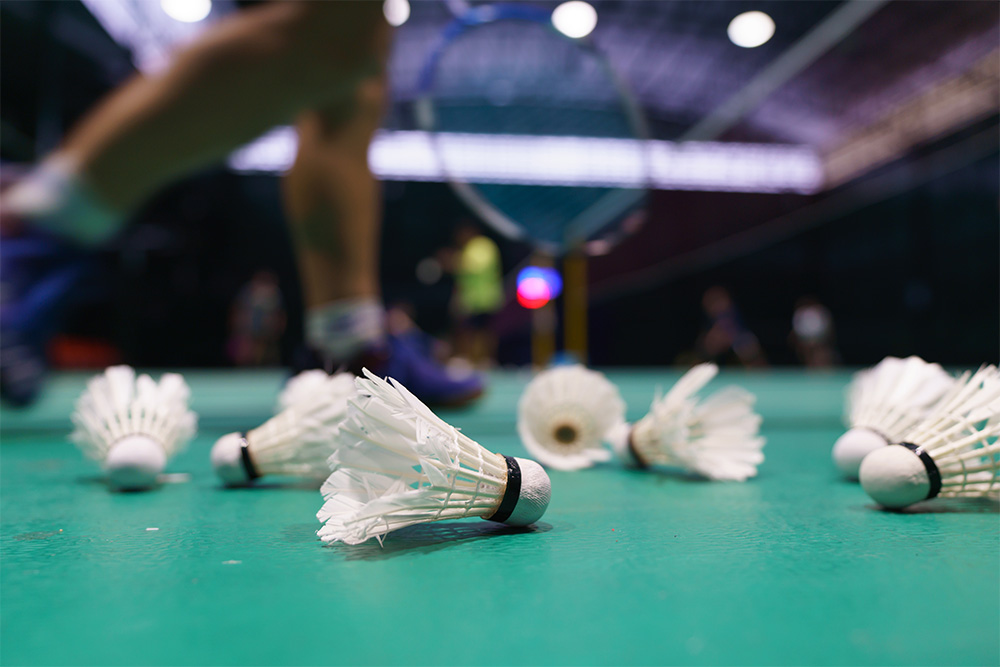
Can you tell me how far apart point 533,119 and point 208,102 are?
4.19 feet

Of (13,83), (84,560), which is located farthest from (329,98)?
(13,83)

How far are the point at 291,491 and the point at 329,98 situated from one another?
78 cm

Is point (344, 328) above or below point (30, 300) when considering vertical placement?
below

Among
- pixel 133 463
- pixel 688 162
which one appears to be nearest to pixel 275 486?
pixel 133 463

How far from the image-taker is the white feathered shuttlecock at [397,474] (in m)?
0.54

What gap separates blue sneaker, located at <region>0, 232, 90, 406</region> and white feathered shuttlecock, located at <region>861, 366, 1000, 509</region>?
1.46 m

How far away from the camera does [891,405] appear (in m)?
0.89

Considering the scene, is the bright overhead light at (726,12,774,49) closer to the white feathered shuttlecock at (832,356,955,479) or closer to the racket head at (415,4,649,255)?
the racket head at (415,4,649,255)

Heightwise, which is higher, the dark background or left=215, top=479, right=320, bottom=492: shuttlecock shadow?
the dark background

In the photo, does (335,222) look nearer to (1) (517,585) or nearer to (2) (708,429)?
(2) (708,429)

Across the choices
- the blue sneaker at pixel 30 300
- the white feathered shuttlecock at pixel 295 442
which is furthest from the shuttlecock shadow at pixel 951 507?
the blue sneaker at pixel 30 300

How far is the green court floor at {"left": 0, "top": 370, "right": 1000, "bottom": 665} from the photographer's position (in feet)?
1.18

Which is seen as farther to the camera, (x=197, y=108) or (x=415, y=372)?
(x=415, y=372)

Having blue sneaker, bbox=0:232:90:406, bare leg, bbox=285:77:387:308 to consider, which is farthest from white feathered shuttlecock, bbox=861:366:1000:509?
blue sneaker, bbox=0:232:90:406
